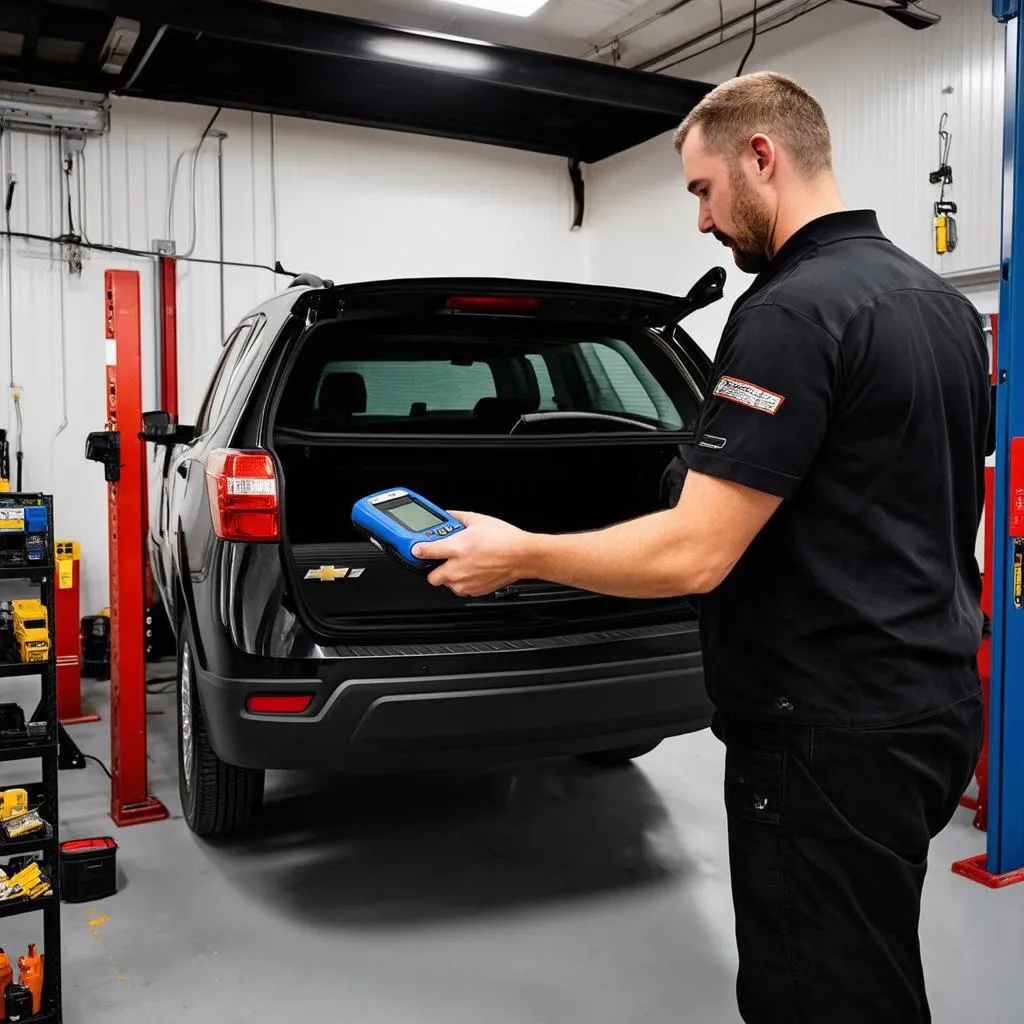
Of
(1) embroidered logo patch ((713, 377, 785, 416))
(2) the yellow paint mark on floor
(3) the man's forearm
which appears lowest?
(2) the yellow paint mark on floor

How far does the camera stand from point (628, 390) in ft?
11.1

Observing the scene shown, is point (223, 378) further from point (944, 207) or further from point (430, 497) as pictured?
point (944, 207)

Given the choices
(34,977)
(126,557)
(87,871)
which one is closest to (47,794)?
(34,977)

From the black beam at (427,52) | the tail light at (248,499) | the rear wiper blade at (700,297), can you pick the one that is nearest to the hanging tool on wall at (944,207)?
the black beam at (427,52)

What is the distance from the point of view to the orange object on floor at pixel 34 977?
222 centimetres

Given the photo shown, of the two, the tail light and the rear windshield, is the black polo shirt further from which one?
the rear windshield

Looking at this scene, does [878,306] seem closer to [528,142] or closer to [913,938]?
[913,938]

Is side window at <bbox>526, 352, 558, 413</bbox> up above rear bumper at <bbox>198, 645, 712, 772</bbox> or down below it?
above

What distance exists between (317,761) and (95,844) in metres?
0.95

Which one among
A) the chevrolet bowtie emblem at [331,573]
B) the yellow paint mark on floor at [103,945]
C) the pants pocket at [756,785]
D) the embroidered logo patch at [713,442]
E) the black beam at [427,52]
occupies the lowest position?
Answer: the yellow paint mark on floor at [103,945]

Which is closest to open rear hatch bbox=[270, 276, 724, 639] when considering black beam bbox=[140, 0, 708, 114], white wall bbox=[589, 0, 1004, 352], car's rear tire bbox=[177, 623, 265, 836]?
car's rear tire bbox=[177, 623, 265, 836]

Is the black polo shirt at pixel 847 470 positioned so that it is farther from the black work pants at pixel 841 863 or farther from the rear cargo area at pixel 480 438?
the rear cargo area at pixel 480 438

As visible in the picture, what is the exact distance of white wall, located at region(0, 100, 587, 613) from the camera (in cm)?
652

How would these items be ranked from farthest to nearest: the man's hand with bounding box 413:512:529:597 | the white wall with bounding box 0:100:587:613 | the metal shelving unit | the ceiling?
the white wall with bounding box 0:100:587:613
the ceiling
the metal shelving unit
the man's hand with bounding box 413:512:529:597
